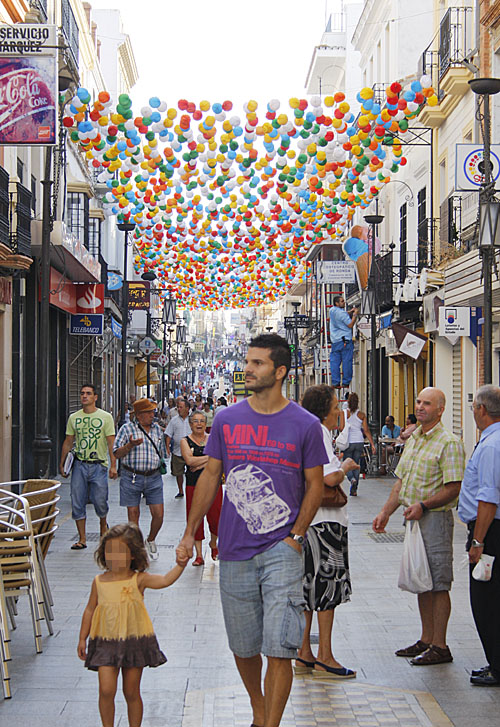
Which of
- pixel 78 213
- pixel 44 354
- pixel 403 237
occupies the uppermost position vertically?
pixel 78 213

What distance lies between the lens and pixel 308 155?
15.1 m

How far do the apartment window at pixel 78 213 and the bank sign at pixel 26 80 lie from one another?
46.0 ft

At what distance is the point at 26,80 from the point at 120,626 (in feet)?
24.8

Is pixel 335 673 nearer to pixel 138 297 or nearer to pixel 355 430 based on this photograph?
pixel 355 430

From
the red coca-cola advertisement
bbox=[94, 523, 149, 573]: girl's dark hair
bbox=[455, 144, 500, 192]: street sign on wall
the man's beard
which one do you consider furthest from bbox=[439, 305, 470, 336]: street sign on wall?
bbox=[94, 523, 149, 573]: girl's dark hair

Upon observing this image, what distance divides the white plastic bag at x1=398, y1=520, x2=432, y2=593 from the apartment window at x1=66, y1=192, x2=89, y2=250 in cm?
1938

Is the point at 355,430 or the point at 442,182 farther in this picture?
the point at 442,182

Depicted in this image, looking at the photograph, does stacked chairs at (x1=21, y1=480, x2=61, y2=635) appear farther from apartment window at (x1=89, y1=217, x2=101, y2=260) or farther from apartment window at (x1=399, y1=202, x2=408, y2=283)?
apartment window at (x1=399, y1=202, x2=408, y2=283)

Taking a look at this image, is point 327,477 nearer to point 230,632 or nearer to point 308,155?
point 230,632

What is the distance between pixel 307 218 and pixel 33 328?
5.67m

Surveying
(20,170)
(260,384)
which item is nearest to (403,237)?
(20,170)

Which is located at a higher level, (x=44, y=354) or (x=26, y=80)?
(x=26, y=80)

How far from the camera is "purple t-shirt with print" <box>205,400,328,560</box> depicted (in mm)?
4754

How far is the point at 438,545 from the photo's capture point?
6.56m
